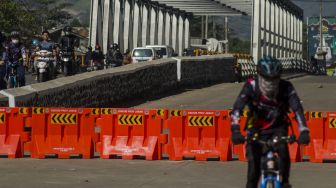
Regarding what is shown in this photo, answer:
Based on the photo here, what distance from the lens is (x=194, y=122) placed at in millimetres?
14297

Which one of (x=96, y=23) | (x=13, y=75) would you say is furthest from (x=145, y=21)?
(x=13, y=75)

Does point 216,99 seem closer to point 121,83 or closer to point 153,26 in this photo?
point 121,83

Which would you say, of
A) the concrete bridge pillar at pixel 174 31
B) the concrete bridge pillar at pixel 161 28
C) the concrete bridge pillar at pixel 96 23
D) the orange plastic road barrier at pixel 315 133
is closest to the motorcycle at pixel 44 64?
the orange plastic road barrier at pixel 315 133

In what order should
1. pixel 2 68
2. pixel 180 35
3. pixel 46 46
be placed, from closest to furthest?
pixel 2 68 < pixel 46 46 < pixel 180 35

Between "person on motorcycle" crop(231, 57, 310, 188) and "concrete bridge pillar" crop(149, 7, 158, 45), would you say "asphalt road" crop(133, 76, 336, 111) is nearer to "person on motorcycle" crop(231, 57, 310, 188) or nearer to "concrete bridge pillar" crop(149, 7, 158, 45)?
"person on motorcycle" crop(231, 57, 310, 188)

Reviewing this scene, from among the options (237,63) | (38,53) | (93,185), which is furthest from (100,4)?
(93,185)

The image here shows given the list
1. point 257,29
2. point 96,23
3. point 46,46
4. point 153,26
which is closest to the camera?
point 46,46

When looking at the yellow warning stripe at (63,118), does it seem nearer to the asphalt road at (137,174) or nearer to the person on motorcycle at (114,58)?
the asphalt road at (137,174)

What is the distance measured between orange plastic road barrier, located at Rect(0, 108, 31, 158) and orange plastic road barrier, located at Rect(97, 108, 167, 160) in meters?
1.22

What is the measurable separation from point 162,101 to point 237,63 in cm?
1504

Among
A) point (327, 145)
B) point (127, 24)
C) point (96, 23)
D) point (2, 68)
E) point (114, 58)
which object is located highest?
point (127, 24)

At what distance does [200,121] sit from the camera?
14273 mm

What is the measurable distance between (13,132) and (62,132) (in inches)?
31.3

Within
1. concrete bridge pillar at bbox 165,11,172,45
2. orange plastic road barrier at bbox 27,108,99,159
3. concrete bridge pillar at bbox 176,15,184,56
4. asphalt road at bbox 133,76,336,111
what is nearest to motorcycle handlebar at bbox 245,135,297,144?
orange plastic road barrier at bbox 27,108,99,159
